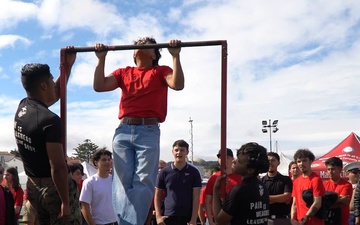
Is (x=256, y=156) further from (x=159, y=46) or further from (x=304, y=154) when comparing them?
(x=304, y=154)

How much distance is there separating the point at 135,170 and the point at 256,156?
1.16m

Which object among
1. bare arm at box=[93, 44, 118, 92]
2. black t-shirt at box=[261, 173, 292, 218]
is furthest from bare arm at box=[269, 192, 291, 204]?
bare arm at box=[93, 44, 118, 92]

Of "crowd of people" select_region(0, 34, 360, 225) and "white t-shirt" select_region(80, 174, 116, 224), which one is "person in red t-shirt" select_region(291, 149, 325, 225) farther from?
"white t-shirt" select_region(80, 174, 116, 224)

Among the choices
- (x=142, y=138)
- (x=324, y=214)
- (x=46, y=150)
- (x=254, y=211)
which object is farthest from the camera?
(x=324, y=214)

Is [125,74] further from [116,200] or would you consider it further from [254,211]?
[254,211]

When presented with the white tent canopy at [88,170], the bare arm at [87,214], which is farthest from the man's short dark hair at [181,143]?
the white tent canopy at [88,170]

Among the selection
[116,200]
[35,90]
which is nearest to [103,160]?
[116,200]

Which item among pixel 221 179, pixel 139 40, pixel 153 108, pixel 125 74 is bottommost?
pixel 221 179

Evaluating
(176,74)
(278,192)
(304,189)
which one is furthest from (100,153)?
(176,74)

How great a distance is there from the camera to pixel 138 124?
4.91 metres

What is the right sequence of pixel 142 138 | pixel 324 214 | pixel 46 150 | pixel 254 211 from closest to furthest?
pixel 46 150 → pixel 254 211 → pixel 142 138 → pixel 324 214

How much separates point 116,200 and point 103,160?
266cm

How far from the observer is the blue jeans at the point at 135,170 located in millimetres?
4785

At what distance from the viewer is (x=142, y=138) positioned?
4.86 metres
